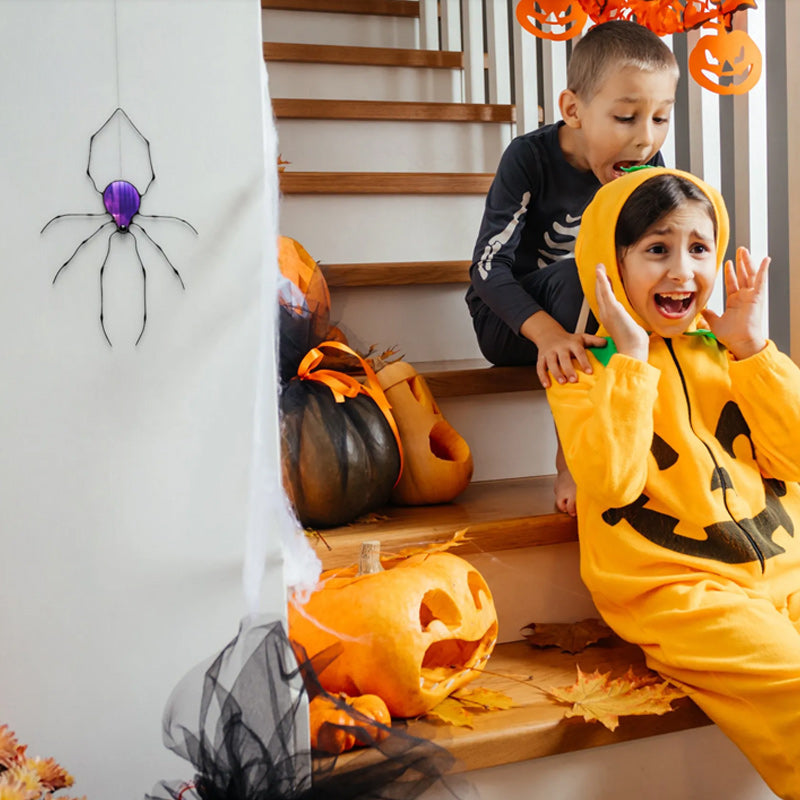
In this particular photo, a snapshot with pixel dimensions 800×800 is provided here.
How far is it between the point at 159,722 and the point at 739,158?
135 centimetres

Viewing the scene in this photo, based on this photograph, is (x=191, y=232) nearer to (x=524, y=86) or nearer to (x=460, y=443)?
(x=460, y=443)

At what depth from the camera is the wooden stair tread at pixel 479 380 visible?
1.46 metres

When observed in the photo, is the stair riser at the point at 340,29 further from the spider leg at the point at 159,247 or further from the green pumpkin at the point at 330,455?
the spider leg at the point at 159,247

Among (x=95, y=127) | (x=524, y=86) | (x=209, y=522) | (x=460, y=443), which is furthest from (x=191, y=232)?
(x=524, y=86)

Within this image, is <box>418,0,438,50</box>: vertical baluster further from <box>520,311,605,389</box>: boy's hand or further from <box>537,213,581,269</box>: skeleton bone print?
<box>520,311,605,389</box>: boy's hand

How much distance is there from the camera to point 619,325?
108 centimetres

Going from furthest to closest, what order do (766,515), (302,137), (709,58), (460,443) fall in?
(302,137) < (709,58) < (460,443) < (766,515)

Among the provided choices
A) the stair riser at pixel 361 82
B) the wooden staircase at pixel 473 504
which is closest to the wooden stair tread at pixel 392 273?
the wooden staircase at pixel 473 504

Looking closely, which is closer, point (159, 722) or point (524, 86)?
point (159, 722)

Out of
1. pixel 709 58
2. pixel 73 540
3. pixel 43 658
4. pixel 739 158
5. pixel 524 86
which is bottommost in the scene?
pixel 43 658

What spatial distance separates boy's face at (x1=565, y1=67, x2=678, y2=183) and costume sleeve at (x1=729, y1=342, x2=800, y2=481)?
428 mm

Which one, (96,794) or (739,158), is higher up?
(739,158)

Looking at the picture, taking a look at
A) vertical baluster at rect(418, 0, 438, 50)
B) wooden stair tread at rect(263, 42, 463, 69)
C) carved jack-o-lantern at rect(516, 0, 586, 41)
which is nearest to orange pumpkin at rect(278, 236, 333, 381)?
carved jack-o-lantern at rect(516, 0, 586, 41)

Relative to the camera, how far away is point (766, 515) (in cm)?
109
